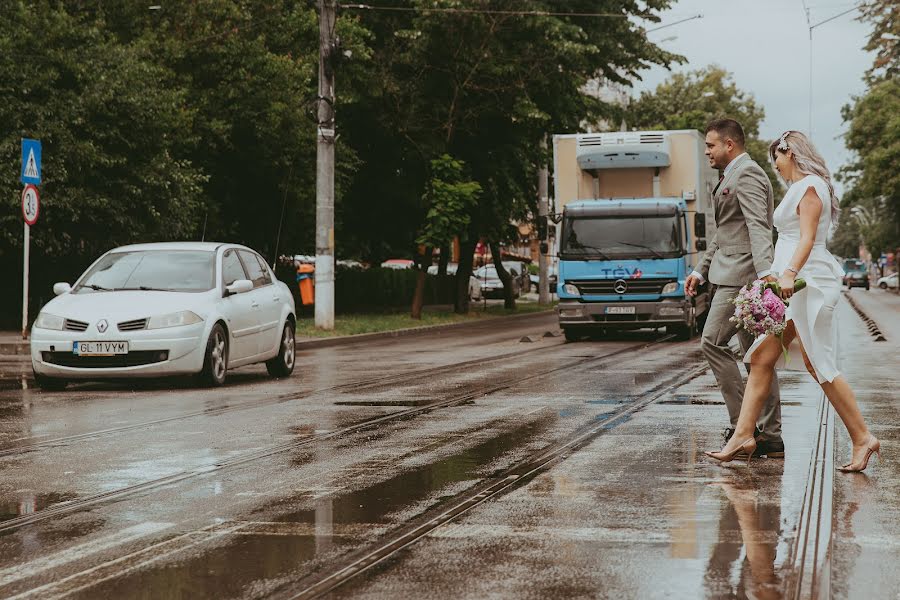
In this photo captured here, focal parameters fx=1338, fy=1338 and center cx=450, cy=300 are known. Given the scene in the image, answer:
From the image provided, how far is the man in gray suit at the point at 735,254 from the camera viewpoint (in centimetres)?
801

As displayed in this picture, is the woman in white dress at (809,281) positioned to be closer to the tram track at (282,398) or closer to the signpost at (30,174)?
the tram track at (282,398)

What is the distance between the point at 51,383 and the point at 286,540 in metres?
8.82

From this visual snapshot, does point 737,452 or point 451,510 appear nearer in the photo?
point 451,510

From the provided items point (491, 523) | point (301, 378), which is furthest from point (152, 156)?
point (491, 523)

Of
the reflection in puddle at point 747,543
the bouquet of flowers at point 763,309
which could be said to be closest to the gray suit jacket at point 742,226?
the bouquet of flowers at point 763,309

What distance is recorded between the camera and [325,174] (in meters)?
25.8

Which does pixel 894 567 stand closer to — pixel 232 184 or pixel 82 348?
pixel 82 348

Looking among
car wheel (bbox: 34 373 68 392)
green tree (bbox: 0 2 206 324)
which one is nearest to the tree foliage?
green tree (bbox: 0 2 206 324)

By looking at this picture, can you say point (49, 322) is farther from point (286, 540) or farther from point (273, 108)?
point (273, 108)

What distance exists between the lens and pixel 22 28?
23031mm

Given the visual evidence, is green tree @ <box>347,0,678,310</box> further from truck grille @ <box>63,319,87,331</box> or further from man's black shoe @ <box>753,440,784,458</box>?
man's black shoe @ <box>753,440,784,458</box>

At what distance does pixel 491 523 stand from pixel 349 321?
2444cm

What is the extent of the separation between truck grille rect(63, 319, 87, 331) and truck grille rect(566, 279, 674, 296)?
37.9 ft

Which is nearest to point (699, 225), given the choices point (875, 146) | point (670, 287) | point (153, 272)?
point (670, 287)
